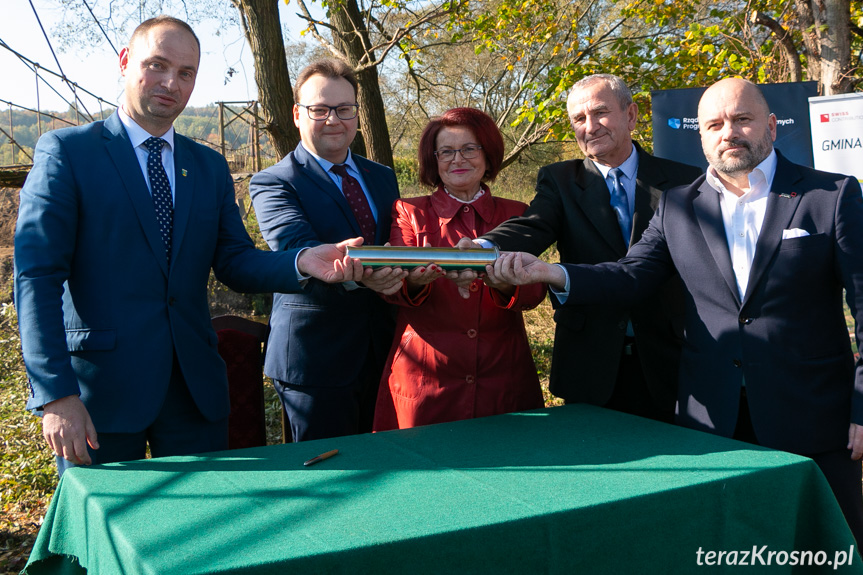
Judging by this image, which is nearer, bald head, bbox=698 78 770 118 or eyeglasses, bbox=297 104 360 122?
bald head, bbox=698 78 770 118

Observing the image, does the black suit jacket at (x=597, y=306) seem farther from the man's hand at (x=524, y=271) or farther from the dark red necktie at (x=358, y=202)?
the dark red necktie at (x=358, y=202)

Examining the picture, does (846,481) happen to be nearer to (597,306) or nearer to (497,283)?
(597,306)

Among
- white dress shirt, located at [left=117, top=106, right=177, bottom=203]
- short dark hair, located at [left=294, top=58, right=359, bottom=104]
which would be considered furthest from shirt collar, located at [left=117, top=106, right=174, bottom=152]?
short dark hair, located at [left=294, top=58, right=359, bottom=104]

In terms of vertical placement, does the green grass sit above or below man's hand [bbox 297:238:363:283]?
below

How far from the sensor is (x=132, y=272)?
2496mm

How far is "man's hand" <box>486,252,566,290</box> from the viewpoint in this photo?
2793 millimetres

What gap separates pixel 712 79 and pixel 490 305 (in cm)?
737

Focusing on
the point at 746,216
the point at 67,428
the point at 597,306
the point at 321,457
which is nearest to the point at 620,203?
the point at 597,306

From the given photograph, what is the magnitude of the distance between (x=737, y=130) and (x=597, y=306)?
91cm

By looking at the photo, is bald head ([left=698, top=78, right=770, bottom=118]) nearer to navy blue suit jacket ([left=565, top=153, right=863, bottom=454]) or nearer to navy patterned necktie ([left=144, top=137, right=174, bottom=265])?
navy blue suit jacket ([left=565, top=153, right=863, bottom=454])

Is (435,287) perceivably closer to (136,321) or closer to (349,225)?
(349,225)

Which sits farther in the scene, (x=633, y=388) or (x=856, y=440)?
(x=633, y=388)

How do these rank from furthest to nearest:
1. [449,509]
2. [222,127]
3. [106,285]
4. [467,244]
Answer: [222,127]
[467,244]
[106,285]
[449,509]

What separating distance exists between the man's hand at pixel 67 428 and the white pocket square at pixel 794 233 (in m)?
2.50
